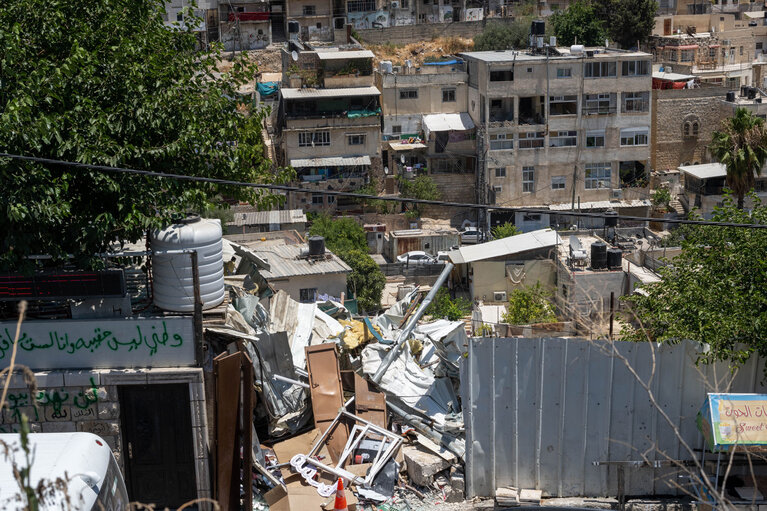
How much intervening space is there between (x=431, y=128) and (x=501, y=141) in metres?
3.61

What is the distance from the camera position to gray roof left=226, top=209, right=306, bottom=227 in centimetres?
3984

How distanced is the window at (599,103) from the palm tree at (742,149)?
7.11 m

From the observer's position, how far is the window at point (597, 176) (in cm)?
4728

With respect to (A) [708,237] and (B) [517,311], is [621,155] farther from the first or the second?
(A) [708,237]

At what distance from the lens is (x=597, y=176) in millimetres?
47469

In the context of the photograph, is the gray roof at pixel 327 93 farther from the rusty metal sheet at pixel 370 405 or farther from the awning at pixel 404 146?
the rusty metal sheet at pixel 370 405

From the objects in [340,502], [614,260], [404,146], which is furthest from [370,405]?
[404,146]

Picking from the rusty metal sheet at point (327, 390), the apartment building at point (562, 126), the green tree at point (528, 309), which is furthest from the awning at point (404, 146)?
the rusty metal sheet at point (327, 390)

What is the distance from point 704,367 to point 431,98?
40.4 meters

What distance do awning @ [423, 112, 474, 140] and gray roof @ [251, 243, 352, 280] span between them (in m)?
18.2

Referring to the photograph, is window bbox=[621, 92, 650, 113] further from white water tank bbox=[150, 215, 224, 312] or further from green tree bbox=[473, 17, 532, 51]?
white water tank bbox=[150, 215, 224, 312]

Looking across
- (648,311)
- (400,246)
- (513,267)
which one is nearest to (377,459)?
(648,311)

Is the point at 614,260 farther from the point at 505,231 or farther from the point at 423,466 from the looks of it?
the point at 423,466

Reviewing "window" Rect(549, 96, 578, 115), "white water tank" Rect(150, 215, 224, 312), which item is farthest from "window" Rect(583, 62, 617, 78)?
"white water tank" Rect(150, 215, 224, 312)
